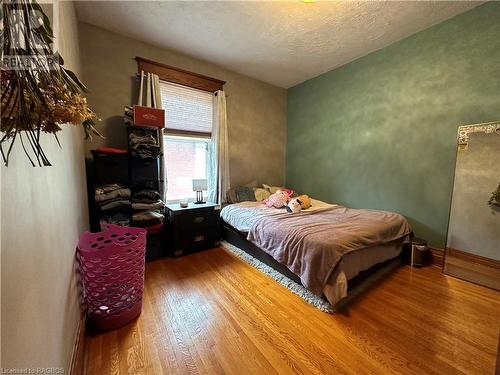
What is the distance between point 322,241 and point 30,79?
1873mm

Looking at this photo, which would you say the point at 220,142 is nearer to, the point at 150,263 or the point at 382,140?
the point at 150,263

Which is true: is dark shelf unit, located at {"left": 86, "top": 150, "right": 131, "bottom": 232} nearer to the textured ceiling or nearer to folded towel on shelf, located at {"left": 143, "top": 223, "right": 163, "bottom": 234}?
folded towel on shelf, located at {"left": 143, "top": 223, "right": 163, "bottom": 234}

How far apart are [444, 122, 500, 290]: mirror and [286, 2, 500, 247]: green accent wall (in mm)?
97

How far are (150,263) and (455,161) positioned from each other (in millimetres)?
3712

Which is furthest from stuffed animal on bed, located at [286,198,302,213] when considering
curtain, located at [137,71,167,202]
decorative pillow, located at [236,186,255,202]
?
curtain, located at [137,71,167,202]

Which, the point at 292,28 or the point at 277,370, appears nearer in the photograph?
the point at 277,370

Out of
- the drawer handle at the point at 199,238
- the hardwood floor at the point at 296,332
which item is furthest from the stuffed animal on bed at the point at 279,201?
the hardwood floor at the point at 296,332

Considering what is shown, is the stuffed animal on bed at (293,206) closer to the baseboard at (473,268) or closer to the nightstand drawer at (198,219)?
the nightstand drawer at (198,219)

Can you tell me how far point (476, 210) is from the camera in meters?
2.24

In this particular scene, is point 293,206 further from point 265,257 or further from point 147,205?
point 147,205

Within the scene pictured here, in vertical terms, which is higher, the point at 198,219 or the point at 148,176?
the point at 148,176

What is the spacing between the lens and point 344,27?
2453 mm

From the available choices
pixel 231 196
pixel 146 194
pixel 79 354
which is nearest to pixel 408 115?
pixel 231 196

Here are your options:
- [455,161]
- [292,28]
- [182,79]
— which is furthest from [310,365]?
[182,79]
